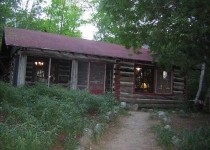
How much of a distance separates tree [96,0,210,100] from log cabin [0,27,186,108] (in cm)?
686

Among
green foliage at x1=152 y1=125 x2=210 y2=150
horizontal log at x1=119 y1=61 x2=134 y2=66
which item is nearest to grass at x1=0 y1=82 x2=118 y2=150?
green foliage at x1=152 y1=125 x2=210 y2=150

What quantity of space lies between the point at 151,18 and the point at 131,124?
4.76 meters

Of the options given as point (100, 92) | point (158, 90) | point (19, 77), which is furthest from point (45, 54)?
point (158, 90)

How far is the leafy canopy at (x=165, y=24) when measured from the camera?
978cm

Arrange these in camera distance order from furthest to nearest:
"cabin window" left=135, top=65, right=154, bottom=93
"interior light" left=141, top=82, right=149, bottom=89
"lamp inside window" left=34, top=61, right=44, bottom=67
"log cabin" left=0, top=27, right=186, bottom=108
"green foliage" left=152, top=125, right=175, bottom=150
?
1. "interior light" left=141, top=82, right=149, bottom=89
2. "cabin window" left=135, top=65, right=154, bottom=93
3. "lamp inside window" left=34, top=61, right=44, bottom=67
4. "log cabin" left=0, top=27, right=186, bottom=108
5. "green foliage" left=152, top=125, right=175, bottom=150

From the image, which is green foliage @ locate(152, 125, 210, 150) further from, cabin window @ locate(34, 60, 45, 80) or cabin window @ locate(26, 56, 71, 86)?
cabin window @ locate(34, 60, 45, 80)

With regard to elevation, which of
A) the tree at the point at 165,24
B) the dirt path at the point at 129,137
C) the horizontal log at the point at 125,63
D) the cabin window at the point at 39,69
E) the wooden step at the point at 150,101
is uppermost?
the tree at the point at 165,24

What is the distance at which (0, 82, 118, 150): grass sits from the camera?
7.72 meters

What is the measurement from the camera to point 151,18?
11.3 meters

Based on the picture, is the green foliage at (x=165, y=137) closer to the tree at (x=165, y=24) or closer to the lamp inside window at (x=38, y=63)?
the tree at (x=165, y=24)

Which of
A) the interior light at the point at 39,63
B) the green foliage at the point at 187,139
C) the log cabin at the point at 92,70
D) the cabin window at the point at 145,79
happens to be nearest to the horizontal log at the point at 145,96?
the log cabin at the point at 92,70

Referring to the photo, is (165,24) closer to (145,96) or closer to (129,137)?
(129,137)

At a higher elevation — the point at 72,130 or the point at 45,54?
the point at 45,54

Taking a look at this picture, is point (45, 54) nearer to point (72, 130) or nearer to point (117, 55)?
point (117, 55)
